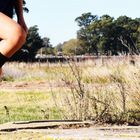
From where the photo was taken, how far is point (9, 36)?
3.02 metres

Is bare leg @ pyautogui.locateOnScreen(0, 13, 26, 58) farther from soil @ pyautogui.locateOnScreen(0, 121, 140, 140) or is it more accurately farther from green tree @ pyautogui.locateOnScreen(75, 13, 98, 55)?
green tree @ pyautogui.locateOnScreen(75, 13, 98, 55)

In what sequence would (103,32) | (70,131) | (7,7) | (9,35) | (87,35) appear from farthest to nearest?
(87,35)
(103,32)
(70,131)
(7,7)
(9,35)

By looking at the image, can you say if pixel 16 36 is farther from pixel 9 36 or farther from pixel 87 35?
pixel 87 35

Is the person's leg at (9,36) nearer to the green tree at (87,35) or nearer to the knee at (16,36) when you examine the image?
the knee at (16,36)

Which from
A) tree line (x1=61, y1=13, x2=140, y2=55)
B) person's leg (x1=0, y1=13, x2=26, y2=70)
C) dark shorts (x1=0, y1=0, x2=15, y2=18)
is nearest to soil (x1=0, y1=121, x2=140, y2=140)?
dark shorts (x1=0, y1=0, x2=15, y2=18)

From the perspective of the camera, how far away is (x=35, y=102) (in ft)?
36.8

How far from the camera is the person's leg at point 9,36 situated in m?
3.00

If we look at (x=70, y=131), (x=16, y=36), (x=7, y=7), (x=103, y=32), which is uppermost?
(x=103, y=32)

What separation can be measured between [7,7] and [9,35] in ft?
1.20

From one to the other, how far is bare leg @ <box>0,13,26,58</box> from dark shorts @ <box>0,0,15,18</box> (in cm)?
20

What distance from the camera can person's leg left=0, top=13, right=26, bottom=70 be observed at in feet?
9.84

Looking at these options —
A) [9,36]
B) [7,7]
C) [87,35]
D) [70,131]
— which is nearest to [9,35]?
[9,36]

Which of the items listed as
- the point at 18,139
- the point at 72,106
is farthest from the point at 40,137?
the point at 72,106

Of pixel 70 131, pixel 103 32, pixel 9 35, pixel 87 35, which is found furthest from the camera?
pixel 87 35
